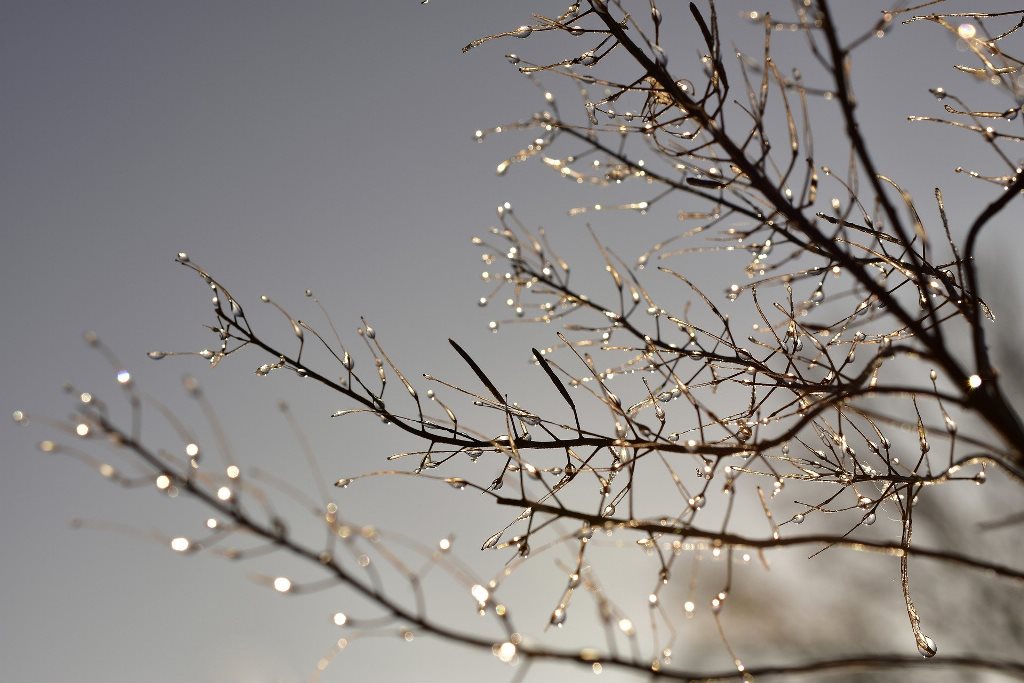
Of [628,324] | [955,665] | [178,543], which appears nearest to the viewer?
[178,543]

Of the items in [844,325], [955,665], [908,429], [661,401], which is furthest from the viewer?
[661,401]

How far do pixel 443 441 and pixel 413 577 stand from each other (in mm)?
800

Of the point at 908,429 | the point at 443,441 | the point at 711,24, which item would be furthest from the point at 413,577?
the point at 711,24

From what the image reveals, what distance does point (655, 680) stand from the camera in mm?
1394

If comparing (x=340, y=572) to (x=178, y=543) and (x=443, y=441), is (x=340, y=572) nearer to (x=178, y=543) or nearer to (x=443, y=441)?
(x=178, y=543)

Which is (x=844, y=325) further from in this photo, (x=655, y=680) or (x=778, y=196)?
(x=655, y=680)

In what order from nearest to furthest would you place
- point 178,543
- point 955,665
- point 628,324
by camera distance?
point 178,543, point 955,665, point 628,324

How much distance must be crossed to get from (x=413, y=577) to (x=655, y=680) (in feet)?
1.96

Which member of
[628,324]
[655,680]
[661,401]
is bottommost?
[655,680]

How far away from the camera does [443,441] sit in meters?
1.99

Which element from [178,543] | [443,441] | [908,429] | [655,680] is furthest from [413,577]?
[908,429]

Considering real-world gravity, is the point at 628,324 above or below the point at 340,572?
above

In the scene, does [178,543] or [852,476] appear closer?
[178,543]

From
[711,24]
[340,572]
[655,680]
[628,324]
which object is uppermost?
[711,24]
